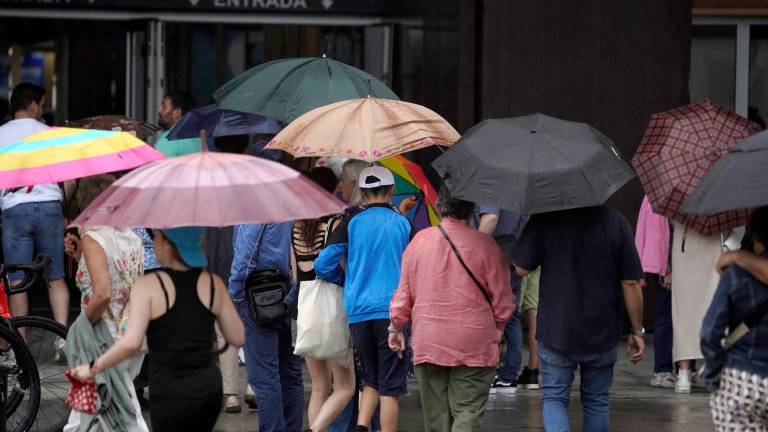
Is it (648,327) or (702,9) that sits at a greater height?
(702,9)

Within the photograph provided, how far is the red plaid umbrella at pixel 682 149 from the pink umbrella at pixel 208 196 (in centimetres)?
280

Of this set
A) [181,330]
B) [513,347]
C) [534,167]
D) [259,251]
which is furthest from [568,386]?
[513,347]

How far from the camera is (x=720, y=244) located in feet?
32.8

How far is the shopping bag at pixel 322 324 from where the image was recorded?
8.06 metres

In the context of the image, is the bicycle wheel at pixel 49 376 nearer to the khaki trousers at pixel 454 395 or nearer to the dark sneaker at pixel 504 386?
the khaki trousers at pixel 454 395

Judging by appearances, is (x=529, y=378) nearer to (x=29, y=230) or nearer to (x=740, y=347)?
(x=29, y=230)

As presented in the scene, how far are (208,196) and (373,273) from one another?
2.29m

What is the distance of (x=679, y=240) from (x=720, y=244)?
307 millimetres

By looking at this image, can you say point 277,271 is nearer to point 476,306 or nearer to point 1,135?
point 476,306

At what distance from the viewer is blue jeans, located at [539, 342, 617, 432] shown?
7293 mm

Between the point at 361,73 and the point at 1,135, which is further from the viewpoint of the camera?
the point at 1,135

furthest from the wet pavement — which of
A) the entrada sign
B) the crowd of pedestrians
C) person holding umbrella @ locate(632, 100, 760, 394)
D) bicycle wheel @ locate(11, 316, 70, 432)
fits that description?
the entrada sign

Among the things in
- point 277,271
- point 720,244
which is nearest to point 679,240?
point 720,244

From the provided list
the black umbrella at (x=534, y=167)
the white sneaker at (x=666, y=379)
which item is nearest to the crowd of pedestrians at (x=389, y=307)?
the black umbrella at (x=534, y=167)
